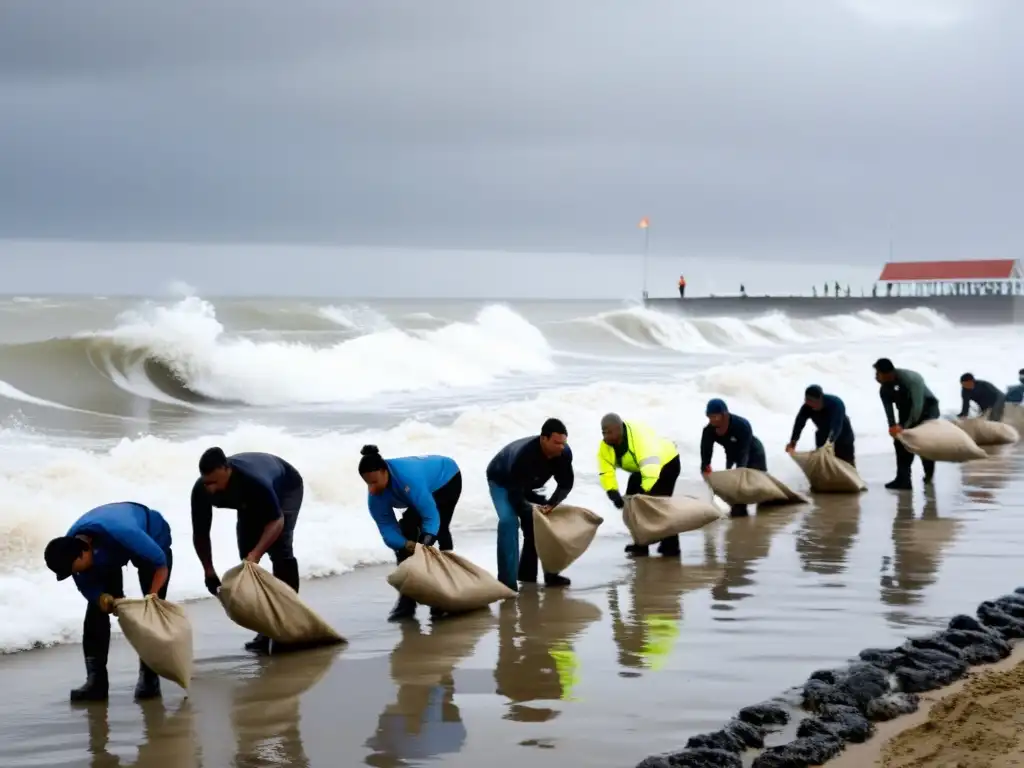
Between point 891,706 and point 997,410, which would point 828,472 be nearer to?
point 997,410

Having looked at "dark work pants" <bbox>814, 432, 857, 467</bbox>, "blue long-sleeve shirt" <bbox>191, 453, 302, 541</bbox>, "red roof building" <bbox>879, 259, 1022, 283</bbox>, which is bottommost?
"dark work pants" <bbox>814, 432, 857, 467</bbox>

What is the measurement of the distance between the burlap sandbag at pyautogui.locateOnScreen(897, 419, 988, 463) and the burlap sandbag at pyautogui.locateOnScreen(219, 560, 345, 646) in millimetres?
8781

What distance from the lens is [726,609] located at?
865cm

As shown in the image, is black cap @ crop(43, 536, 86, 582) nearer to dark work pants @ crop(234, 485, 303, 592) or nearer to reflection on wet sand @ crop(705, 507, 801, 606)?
dark work pants @ crop(234, 485, 303, 592)

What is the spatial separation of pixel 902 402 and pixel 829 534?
3518mm

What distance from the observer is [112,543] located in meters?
6.52

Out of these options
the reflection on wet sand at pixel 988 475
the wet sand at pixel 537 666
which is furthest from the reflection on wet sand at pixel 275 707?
the reflection on wet sand at pixel 988 475

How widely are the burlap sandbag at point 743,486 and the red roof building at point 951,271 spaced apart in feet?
262

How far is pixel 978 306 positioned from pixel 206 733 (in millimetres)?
80648

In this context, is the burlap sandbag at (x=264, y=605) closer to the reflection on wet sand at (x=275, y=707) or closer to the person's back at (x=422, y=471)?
the reflection on wet sand at (x=275, y=707)

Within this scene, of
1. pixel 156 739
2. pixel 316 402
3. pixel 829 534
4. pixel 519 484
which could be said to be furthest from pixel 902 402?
pixel 316 402

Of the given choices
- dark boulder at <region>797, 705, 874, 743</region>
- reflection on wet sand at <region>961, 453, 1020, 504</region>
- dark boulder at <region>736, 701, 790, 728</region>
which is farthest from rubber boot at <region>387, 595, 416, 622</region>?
reflection on wet sand at <region>961, 453, 1020, 504</region>

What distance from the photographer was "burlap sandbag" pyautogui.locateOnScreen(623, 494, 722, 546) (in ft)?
35.1

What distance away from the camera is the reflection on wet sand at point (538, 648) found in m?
6.62
